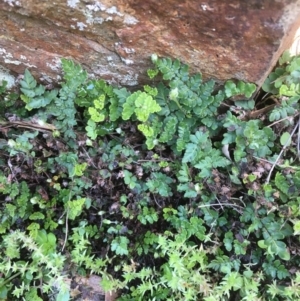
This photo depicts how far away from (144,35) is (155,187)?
83 cm

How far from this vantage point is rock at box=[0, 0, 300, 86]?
6.53ft

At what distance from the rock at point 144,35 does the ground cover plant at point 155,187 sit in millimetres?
99

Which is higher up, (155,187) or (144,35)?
(144,35)

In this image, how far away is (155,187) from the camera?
2410 mm

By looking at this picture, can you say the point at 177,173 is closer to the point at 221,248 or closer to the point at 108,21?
the point at 221,248

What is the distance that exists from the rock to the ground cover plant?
0.32 ft

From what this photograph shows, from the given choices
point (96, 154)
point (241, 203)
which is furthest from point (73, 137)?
point (241, 203)

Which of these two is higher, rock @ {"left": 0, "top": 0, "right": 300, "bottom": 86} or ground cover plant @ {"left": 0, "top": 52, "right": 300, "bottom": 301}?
rock @ {"left": 0, "top": 0, "right": 300, "bottom": 86}

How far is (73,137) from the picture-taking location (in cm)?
246

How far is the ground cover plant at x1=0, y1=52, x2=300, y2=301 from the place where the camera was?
7.51 feet

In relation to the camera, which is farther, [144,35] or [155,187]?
[155,187]

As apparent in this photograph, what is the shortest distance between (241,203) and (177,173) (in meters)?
0.40

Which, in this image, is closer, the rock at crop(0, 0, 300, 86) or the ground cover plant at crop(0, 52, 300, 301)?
the rock at crop(0, 0, 300, 86)

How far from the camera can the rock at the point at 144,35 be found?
78.4 inches
